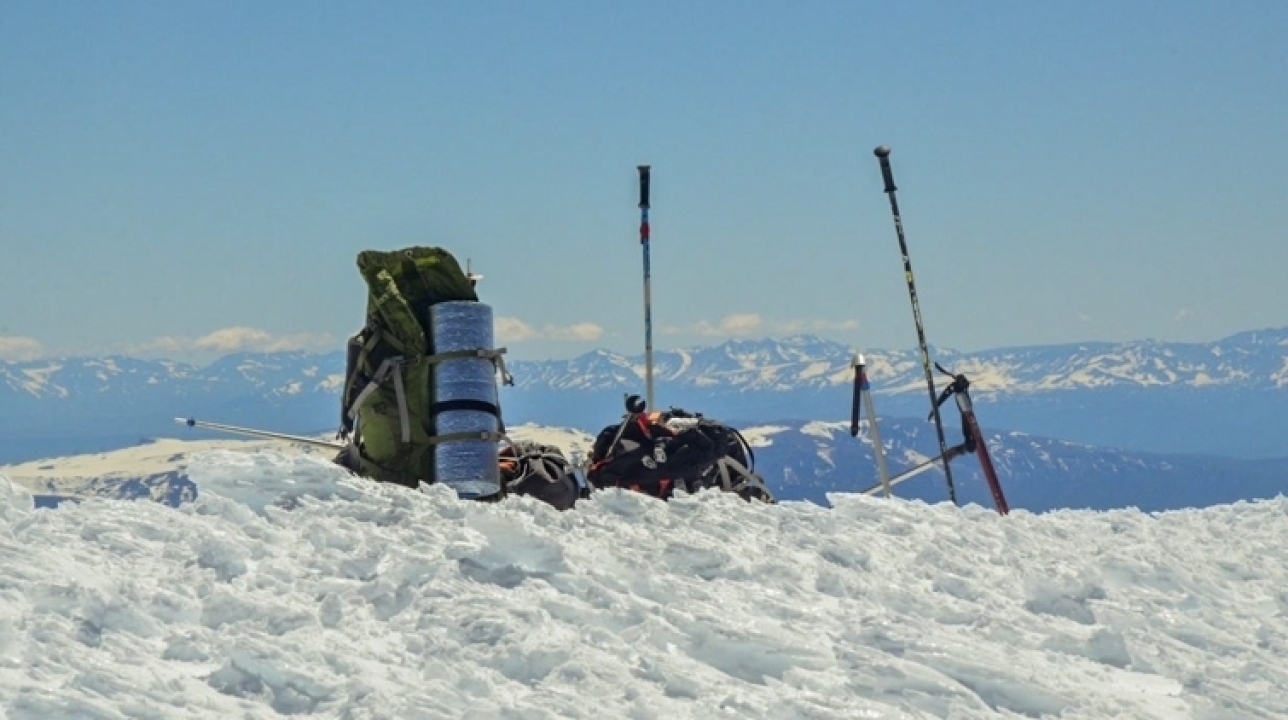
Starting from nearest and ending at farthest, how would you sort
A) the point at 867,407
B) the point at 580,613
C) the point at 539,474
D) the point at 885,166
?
1. the point at 580,613
2. the point at 539,474
3. the point at 867,407
4. the point at 885,166

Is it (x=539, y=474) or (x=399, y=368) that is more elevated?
(x=399, y=368)

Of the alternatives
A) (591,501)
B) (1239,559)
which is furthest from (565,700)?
(1239,559)

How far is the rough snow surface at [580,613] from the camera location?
518 centimetres

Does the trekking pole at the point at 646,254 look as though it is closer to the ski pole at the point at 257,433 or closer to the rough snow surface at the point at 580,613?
the ski pole at the point at 257,433

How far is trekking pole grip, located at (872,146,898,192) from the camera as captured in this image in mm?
17344

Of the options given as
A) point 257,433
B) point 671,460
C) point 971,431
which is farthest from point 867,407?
point 257,433

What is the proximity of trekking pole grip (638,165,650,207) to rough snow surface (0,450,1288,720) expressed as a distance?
977 cm

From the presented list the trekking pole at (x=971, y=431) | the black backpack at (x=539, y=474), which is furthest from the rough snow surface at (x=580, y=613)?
the trekking pole at (x=971, y=431)

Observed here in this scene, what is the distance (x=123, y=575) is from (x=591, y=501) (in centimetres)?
303

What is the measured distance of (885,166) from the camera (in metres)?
17.5

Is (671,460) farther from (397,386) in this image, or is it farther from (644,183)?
(644,183)

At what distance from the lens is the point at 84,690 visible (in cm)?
479

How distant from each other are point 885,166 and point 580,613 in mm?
12511

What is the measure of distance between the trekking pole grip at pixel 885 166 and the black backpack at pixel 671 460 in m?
5.77
